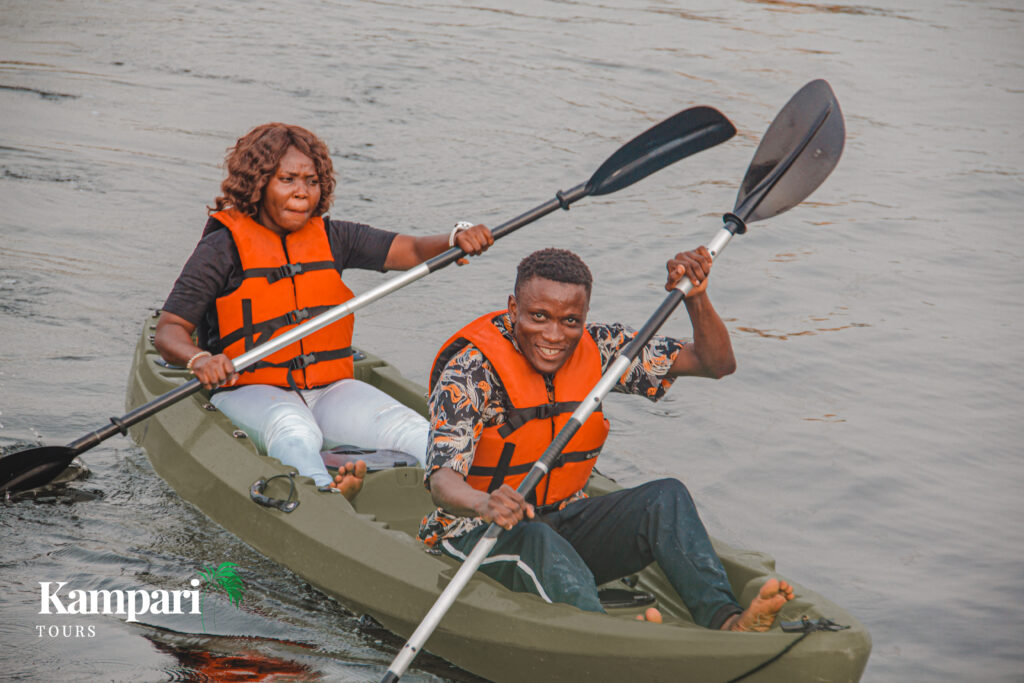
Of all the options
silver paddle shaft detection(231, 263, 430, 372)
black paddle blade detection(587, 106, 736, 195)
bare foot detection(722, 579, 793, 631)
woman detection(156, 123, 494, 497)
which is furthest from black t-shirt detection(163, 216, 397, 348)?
bare foot detection(722, 579, 793, 631)

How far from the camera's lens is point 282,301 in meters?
4.06

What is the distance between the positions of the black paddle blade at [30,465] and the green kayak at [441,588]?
38 cm

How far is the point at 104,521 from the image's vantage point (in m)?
4.17

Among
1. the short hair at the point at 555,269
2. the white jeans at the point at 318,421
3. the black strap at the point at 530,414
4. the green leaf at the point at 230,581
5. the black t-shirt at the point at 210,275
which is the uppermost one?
the short hair at the point at 555,269

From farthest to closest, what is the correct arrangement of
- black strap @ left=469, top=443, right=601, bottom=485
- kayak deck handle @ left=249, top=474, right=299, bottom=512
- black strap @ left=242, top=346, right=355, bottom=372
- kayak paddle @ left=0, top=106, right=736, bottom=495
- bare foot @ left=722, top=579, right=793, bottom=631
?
black strap @ left=242, top=346, right=355, bottom=372 < kayak paddle @ left=0, top=106, right=736, bottom=495 < kayak deck handle @ left=249, top=474, right=299, bottom=512 < black strap @ left=469, top=443, right=601, bottom=485 < bare foot @ left=722, top=579, right=793, bottom=631

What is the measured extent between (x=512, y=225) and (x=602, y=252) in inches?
165

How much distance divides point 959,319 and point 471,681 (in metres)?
5.10

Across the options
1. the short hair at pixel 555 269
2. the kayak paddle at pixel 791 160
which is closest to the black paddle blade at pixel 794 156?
the kayak paddle at pixel 791 160

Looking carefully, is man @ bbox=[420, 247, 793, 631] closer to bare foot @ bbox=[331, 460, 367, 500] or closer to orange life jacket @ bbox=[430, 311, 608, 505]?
orange life jacket @ bbox=[430, 311, 608, 505]

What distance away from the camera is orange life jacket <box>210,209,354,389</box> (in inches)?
158

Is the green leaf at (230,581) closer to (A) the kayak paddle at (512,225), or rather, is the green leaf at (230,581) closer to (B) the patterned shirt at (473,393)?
(A) the kayak paddle at (512,225)

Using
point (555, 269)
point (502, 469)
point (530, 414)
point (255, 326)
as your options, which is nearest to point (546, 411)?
point (530, 414)

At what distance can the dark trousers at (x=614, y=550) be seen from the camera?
288cm

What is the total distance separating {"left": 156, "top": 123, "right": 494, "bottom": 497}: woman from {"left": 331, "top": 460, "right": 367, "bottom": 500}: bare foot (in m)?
0.14
